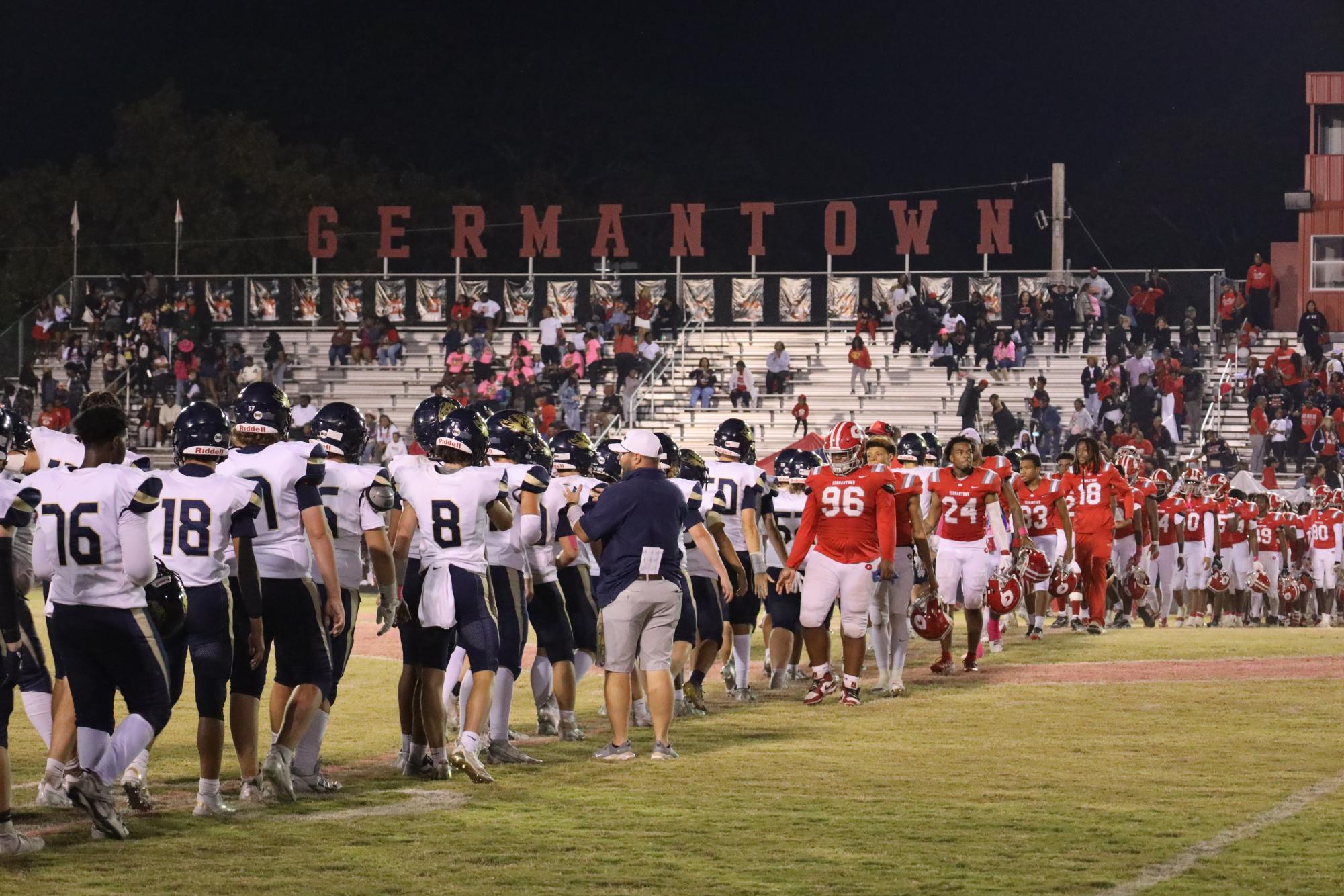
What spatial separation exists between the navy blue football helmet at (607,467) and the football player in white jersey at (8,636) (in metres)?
5.24

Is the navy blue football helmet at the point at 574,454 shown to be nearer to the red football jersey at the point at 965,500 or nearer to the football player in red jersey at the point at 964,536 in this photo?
the football player in red jersey at the point at 964,536

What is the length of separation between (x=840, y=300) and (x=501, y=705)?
28169 mm

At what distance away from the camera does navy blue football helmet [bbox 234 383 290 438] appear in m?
9.28

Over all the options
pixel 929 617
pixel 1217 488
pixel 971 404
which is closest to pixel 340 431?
pixel 929 617

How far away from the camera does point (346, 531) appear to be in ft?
32.8

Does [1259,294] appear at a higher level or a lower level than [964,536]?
higher

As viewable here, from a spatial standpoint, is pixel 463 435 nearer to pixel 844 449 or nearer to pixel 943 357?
pixel 844 449

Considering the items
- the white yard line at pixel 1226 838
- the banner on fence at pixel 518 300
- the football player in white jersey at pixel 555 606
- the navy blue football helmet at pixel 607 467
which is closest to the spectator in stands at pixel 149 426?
the banner on fence at pixel 518 300

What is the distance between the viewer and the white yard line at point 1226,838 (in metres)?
7.68

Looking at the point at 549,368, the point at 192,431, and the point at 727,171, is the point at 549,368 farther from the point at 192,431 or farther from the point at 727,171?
the point at 727,171

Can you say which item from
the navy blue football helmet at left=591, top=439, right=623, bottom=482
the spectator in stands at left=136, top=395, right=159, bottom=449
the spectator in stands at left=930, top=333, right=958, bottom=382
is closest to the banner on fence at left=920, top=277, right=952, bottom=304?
the spectator in stands at left=930, top=333, right=958, bottom=382

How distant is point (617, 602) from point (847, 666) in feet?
10.7

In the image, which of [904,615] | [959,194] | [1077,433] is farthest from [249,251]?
[904,615]

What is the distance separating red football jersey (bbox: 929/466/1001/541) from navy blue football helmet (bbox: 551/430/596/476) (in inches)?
166
